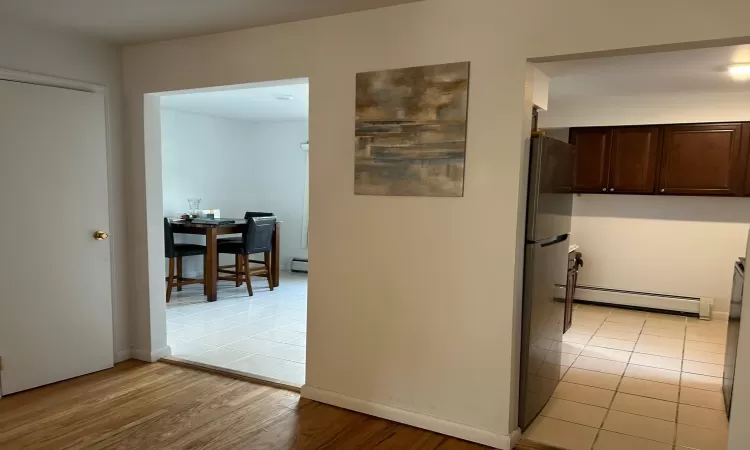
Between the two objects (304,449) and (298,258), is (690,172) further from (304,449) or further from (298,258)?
(298,258)

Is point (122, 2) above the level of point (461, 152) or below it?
above

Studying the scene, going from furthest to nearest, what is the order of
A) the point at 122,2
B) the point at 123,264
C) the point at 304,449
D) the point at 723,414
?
the point at 123,264, the point at 723,414, the point at 122,2, the point at 304,449

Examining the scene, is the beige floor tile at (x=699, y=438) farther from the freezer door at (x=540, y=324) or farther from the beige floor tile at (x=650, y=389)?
the freezer door at (x=540, y=324)

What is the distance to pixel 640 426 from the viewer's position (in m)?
2.73

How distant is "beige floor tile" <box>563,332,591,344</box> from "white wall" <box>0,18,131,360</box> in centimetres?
353

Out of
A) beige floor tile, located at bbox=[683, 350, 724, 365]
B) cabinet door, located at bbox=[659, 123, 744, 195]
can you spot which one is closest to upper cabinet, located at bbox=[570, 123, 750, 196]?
cabinet door, located at bbox=[659, 123, 744, 195]

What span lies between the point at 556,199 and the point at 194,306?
13.2 feet

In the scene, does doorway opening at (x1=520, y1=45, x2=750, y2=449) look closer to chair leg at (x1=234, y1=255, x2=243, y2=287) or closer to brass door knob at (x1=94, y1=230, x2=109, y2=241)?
brass door knob at (x1=94, y1=230, x2=109, y2=241)

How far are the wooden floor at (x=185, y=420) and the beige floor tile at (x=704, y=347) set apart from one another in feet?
8.26

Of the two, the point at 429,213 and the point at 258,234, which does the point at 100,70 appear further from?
the point at 258,234

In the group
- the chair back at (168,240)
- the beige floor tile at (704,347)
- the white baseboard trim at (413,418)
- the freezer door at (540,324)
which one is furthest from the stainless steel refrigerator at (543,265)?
the chair back at (168,240)

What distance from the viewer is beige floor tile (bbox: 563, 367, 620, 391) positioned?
3.31m

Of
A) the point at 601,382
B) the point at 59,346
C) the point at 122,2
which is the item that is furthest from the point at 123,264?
the point at 601,382

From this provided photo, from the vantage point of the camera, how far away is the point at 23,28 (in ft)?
9.70
